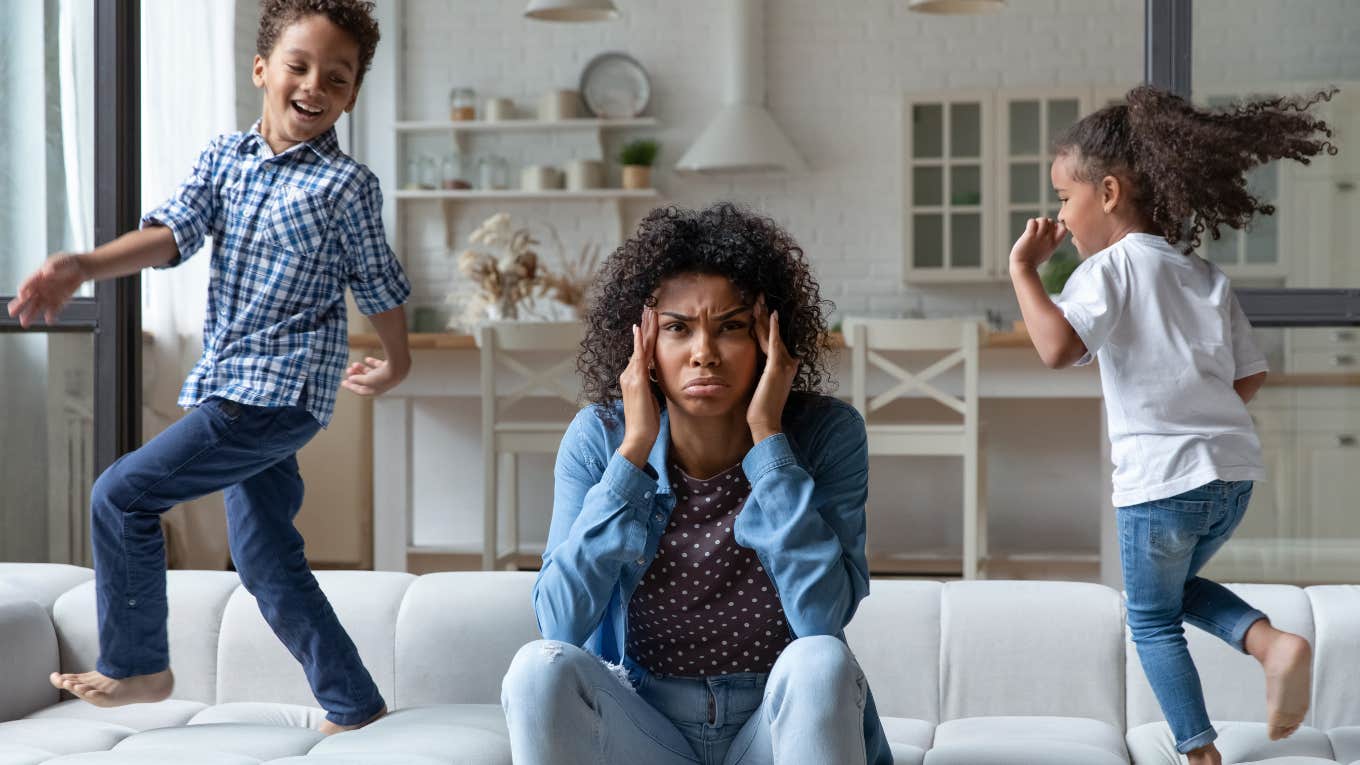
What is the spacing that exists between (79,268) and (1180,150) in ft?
5.06

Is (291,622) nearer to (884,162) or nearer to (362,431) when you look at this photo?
(362,431)

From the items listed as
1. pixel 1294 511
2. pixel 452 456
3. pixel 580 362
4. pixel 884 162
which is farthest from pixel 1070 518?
pixel 580 362

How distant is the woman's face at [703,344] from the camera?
5.40 ft

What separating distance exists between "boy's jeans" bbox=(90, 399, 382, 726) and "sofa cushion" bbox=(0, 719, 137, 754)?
11 cm

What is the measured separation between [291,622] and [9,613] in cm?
52

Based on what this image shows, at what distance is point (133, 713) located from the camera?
2.16m

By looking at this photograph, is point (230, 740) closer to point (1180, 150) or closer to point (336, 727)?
point (336, 727)

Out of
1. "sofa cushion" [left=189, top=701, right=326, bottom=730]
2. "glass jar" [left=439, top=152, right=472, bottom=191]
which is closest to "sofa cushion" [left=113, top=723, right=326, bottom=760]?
"sofa cushion" [left=189, top=701, right=326, bottom=730]

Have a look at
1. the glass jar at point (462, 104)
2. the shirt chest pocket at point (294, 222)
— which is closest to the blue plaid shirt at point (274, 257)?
the shirt chest pocket at point (294, 222)

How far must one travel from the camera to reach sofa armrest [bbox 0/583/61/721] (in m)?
2.16

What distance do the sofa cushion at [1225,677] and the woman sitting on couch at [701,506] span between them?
0.58m

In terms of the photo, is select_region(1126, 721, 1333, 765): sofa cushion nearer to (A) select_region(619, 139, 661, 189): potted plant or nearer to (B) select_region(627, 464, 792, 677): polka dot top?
(B) select_region(627, 464, 792, 677): polka dot top

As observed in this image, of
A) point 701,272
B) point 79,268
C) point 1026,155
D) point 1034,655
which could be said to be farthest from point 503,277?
point 701,272

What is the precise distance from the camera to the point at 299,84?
2.01m
